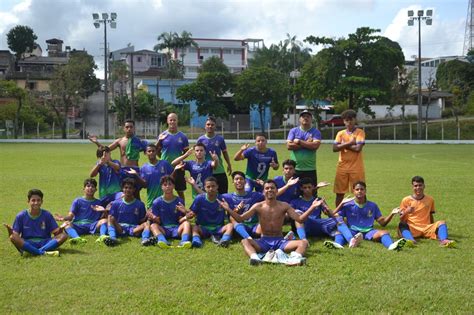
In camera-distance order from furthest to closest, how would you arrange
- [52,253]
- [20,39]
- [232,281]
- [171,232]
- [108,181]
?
[20,39]
[108,181]
[171,232]
[52,253]
[232,281]

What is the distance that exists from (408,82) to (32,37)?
5699 centimetres

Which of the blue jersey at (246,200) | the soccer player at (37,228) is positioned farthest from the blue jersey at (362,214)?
the soccer player at (37,228)

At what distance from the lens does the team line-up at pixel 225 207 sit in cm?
734

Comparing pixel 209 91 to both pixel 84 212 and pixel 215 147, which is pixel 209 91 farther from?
pixel 84 212

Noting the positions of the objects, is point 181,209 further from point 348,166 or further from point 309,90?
point 309,90

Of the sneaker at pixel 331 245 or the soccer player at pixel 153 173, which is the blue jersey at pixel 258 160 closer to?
the soccer player at pixel 153 173

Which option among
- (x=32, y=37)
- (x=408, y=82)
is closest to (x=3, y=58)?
(x=32, y=37)

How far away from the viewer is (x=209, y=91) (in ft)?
170

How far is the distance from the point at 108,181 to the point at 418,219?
532cm

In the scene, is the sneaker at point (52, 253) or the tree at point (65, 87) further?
the tree at point (65, 87)

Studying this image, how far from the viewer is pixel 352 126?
907cm

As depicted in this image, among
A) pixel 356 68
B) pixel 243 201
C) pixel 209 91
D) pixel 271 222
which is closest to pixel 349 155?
pixel 243 201

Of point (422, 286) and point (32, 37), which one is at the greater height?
point (32, 37)

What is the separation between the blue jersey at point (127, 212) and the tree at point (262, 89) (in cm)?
4241
